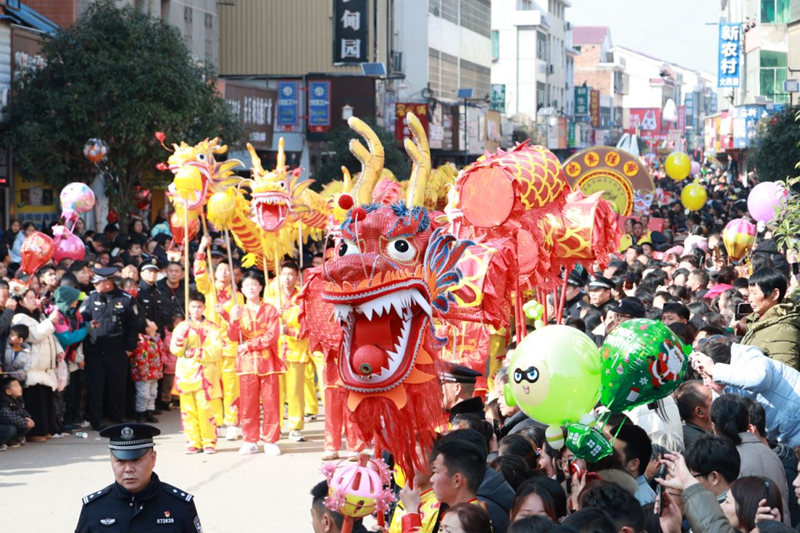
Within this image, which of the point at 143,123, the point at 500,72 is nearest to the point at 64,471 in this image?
the point at 143,123

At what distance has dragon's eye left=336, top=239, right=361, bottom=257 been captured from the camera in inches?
211

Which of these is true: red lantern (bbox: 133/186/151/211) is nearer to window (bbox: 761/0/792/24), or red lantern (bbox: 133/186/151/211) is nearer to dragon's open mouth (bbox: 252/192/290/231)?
dragon's open mouth (bbox: 252/192/290/231)

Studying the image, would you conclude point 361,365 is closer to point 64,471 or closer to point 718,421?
point 718,421

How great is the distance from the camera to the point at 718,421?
555 centimetres

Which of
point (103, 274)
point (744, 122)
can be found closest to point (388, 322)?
point (103, 274)

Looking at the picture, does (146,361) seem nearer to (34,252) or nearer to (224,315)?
(224,315)

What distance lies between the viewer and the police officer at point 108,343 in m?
11.8

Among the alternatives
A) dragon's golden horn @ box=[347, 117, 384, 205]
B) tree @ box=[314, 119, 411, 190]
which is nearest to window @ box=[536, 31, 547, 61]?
tree @ box=[314, 119, 411, 190]

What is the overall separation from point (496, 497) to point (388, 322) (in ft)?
2.76

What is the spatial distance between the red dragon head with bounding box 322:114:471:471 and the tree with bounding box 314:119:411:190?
22005 millimetres

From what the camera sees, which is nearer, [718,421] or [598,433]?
[598,433]

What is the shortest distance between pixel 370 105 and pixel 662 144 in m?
57.9

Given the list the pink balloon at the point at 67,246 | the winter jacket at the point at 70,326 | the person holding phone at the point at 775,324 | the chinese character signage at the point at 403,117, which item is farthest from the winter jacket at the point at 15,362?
the chinese character signage at the point at 403,117

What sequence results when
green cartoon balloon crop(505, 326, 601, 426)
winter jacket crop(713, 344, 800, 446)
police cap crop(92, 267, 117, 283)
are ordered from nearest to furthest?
green cartoon balloon crop(505, 326, 601, 426)
winter jacket crop(713, 344, 800, 446)
police cap crop(92, 267, 117, 283)
